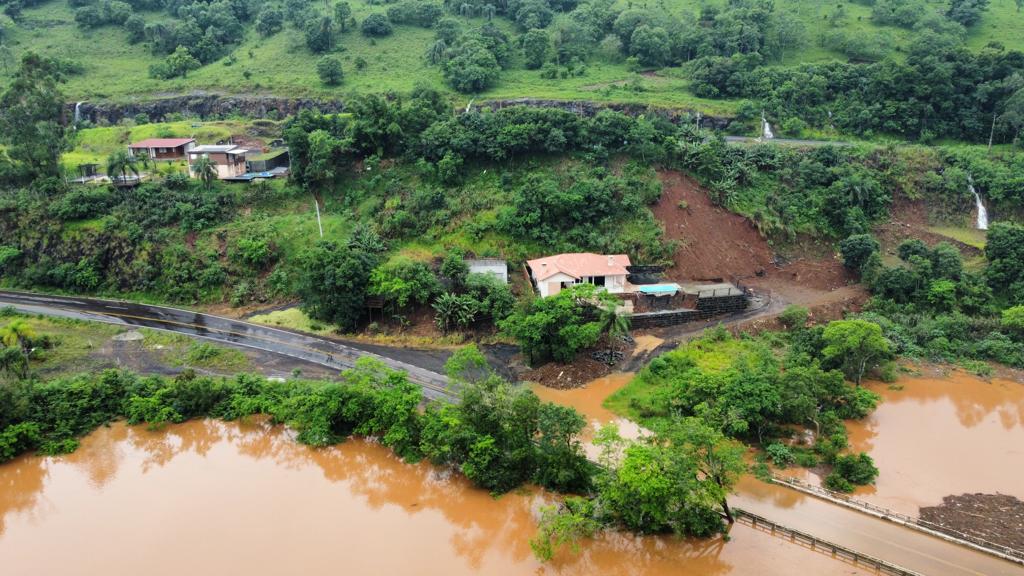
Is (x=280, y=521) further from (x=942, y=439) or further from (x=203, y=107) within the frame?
(x=203, y=107)

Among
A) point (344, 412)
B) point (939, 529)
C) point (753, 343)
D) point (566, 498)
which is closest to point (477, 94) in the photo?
point (753, 343)

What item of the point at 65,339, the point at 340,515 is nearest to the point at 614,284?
the point at 340,515

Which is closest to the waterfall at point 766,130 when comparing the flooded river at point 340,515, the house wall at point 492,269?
the house wall at point 492,269

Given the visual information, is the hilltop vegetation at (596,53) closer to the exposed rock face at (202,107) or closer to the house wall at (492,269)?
the exposed rock face at (202,107)

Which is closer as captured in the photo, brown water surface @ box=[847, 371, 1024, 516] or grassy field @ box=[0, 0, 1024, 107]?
brown water surface @ box=[847, 371, 1024, 516]

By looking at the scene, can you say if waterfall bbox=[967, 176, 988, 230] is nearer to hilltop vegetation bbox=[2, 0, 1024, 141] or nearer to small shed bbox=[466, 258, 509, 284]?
hilltop vegetation bbox=[2, 0, 1024, 141]

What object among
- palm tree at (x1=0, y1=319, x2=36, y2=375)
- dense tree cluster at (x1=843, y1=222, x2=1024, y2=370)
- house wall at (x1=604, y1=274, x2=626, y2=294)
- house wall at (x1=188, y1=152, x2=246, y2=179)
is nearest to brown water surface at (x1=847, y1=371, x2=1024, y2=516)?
dense tree cluster at (x1=843, y1=222, x2=1024, y2=370)

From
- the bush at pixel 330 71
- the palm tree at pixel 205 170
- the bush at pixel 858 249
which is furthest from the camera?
the bush at pixel 330 71
